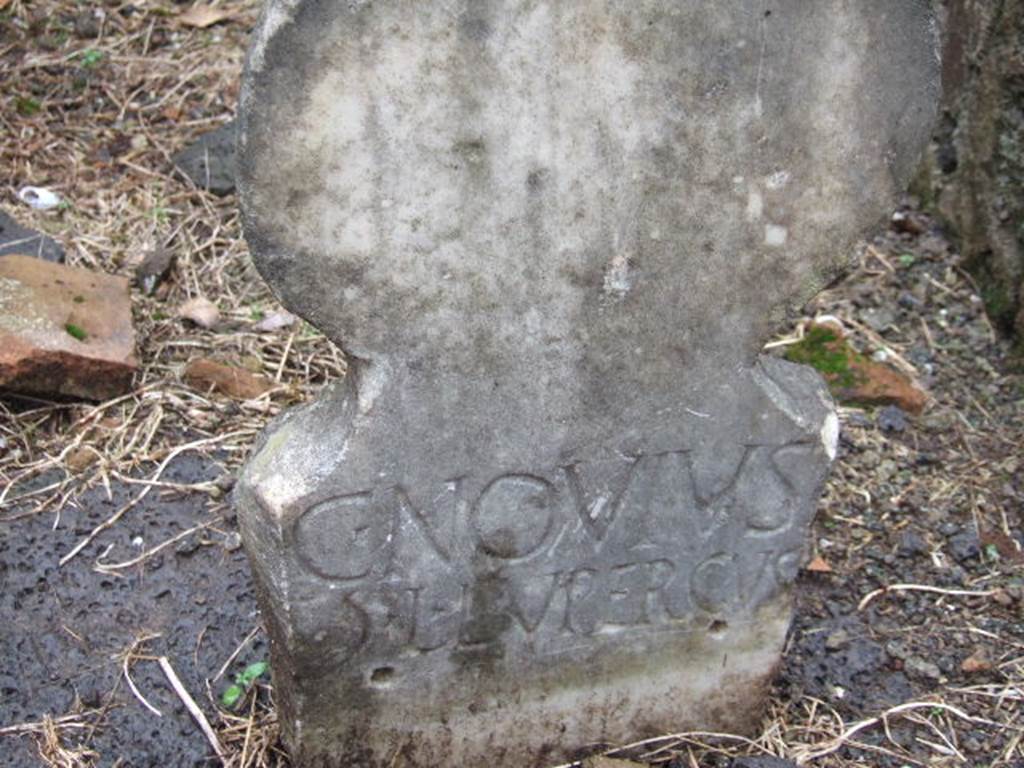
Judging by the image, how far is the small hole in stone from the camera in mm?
2688

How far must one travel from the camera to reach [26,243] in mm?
4062

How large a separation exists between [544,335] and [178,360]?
1.74 metres

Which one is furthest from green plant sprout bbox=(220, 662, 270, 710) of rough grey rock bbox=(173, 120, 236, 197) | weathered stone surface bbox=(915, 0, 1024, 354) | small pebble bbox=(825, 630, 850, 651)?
weathered stone surface bbox=(915, 0, 1024, 354)

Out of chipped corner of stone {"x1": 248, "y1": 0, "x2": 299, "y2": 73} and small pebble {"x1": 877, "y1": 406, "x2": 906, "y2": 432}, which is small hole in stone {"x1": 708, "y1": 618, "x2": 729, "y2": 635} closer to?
small pebble {"x1": 877, "y1": 406, "x2": 906, "y2": 432}

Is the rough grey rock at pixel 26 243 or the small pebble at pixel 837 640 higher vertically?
the rough grey rock at pixel 26 243

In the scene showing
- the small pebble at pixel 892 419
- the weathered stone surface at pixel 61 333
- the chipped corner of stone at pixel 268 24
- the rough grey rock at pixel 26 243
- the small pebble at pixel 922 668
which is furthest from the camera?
the rough grey rock at pixel 26 243

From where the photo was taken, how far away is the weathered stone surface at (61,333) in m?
3.41

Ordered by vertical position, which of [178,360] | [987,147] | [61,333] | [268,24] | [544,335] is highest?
[268,24]

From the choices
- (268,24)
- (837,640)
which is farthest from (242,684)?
(268,24)

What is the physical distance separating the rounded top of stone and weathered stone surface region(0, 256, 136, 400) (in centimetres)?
152

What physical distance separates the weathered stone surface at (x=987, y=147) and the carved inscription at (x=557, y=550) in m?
1.81

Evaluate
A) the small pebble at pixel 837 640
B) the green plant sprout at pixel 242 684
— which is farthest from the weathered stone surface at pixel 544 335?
the small pebble at pixel 837 640

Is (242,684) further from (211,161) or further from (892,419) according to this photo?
(211,161)

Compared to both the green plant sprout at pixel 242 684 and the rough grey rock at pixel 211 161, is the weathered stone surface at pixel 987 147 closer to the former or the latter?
the rough grey rock at pixel 211 161
